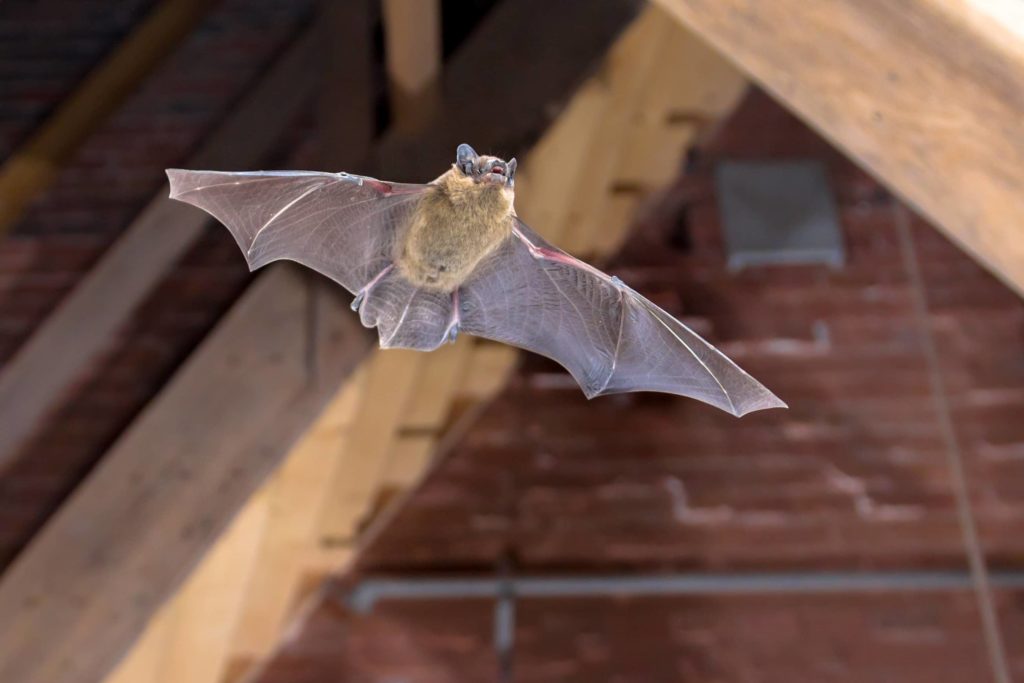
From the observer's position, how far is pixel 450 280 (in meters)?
1.54

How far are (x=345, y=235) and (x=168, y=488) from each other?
24.5 inches

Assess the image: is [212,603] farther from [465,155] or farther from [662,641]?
[465,155]

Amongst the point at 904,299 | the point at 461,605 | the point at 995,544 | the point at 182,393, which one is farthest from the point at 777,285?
the point at 182,393

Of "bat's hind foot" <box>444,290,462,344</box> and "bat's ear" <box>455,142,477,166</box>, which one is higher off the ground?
"bat's ear" <box>455,142,477,166</box>

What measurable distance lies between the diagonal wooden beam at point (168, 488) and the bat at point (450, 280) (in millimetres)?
382

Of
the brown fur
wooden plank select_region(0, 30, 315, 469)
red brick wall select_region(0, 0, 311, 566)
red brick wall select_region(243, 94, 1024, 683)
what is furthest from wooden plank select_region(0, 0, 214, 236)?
red brick wall select_region(243, 94, 1024, 683)

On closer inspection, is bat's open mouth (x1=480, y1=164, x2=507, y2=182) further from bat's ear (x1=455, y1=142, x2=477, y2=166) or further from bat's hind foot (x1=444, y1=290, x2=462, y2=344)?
bat's hind foot (x1=444, y1=290, x2=462, y2=344)

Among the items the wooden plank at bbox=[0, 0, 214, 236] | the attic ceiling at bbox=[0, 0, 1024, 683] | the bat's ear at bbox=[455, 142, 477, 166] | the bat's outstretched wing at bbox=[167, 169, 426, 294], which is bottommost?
the attic ceiling at bbox=[0, 0, 1024, 683]

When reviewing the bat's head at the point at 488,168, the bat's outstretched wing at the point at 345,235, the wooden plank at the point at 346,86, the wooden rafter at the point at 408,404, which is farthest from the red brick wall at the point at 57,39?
the bat's head at the point at 488,168

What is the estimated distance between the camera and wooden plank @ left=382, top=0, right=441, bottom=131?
198cm

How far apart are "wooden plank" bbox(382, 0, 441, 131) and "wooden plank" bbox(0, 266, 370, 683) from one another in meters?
0.37

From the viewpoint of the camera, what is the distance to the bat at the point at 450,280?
1461 millimetres

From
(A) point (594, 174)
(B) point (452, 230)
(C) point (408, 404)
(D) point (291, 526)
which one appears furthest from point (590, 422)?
(B) point (452, 230)

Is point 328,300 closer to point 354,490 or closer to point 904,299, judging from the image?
point 354,490
